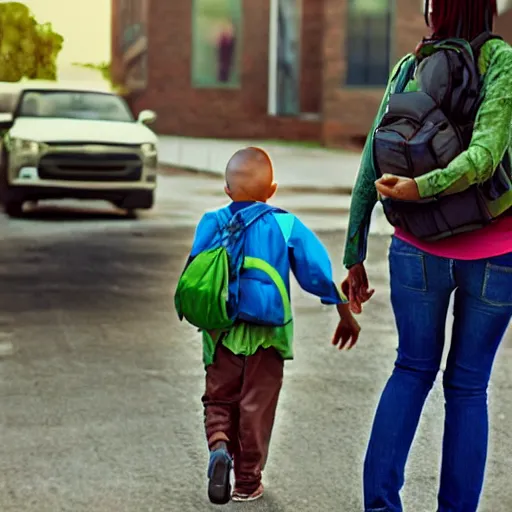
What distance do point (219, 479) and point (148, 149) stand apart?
1331 cm

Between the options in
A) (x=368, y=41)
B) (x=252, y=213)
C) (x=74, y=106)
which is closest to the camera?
(x=252, y=213)

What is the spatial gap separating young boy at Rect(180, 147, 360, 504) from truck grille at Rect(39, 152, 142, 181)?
12.7 meters

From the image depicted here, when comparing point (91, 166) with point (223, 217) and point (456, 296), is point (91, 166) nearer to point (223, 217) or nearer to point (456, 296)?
point (223, 217)

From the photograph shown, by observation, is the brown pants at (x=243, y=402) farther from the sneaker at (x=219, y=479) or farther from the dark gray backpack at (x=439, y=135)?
the dark gray backpack at (x=439, y=135)

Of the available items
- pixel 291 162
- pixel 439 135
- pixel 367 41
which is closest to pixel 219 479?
pixel 439 135

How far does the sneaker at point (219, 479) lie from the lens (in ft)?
15.3

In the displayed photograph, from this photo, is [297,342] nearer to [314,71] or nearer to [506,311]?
[506,311]

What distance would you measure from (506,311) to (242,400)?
110 centimetres

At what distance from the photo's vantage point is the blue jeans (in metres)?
4.14

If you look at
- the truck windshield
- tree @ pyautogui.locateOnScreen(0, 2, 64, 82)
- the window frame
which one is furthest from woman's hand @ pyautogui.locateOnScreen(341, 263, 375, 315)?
tree @ pyautogui.locateOnScreen(0, 2, 64, 82)

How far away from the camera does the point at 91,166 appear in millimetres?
17562

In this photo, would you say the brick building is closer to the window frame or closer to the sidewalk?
the window frame

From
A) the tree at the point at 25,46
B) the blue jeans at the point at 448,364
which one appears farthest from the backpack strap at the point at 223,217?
the tree at the point at 25,46

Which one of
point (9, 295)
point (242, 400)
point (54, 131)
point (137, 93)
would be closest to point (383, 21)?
point (137, 93)
